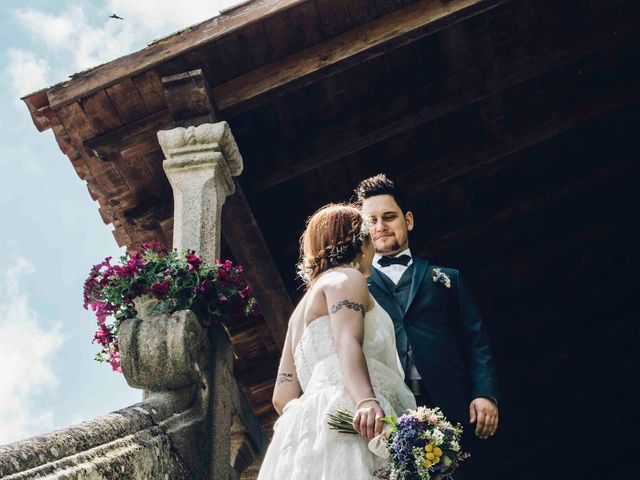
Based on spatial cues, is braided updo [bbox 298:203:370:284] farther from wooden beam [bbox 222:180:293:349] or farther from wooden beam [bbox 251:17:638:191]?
wooden beam [bbox 251:17:638:191]

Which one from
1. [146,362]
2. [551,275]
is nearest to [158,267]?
[146,362]

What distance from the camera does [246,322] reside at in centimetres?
684

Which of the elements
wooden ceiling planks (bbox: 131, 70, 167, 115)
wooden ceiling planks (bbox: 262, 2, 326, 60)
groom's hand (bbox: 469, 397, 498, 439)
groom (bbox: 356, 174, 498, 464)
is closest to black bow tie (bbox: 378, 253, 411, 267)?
groom (bbox: 356, 174, 498, 464)

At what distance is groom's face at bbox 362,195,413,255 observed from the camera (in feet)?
13.2

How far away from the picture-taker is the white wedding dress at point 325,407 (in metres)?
2.57

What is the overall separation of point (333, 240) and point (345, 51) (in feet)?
8.73

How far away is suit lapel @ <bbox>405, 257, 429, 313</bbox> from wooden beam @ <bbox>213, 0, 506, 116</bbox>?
1.99 metres

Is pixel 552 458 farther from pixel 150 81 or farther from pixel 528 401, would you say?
pixel 150 81

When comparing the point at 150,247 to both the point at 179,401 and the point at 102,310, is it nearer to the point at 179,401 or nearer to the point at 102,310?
the point at 102,310

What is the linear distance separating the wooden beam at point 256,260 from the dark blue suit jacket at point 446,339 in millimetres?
2165

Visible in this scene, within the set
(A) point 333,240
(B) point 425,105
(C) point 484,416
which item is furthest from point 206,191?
(C) point 484,416

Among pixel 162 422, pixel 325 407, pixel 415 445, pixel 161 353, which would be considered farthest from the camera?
pixel 161 353

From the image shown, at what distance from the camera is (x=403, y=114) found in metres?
6.00

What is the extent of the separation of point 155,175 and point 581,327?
3.99 metres
